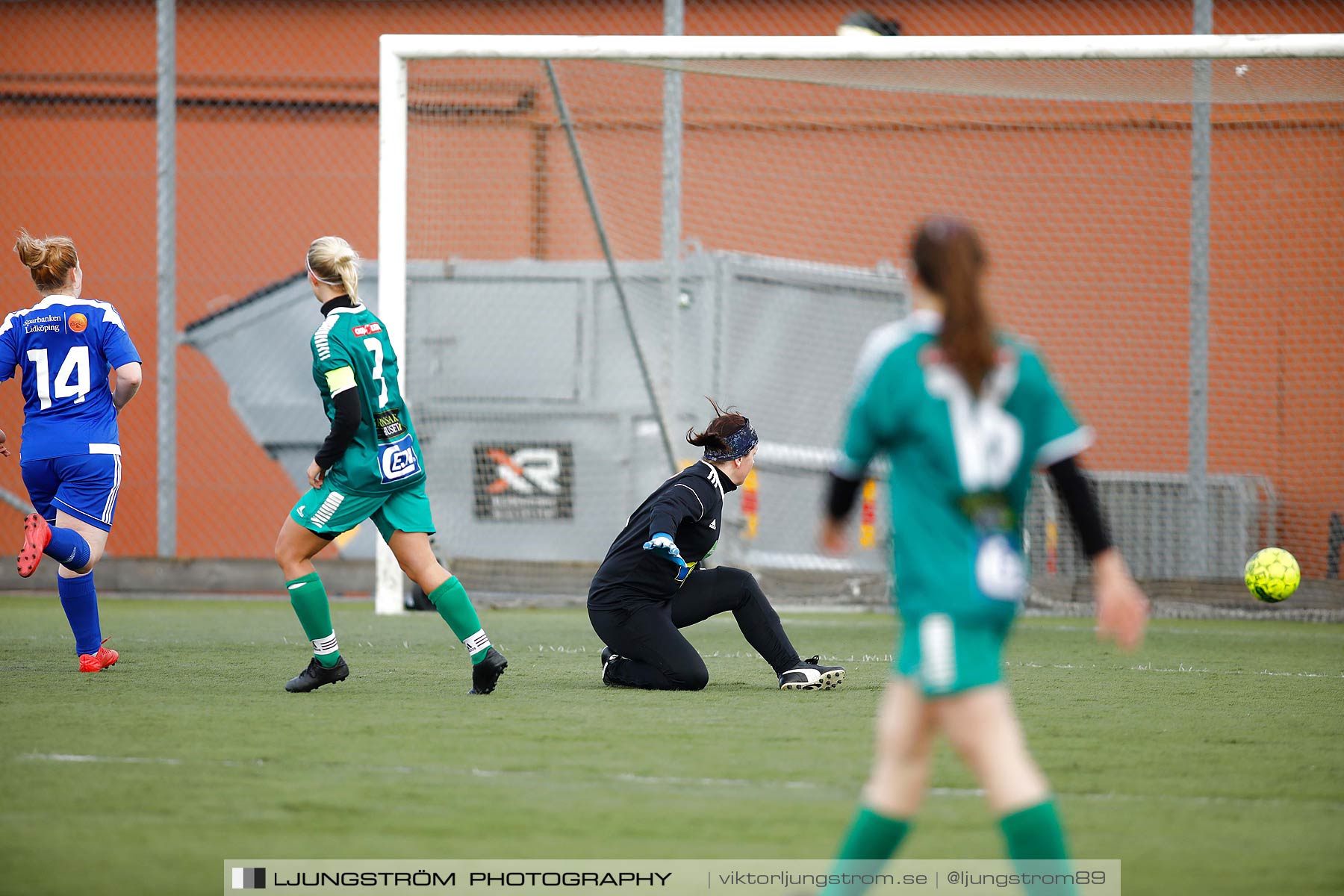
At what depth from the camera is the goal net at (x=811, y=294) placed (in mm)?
12562

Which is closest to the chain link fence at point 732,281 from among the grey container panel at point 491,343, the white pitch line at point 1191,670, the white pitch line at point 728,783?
the grey container panel at point 491,343

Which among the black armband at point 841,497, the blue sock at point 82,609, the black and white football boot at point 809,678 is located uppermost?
the black armband at point 841,497

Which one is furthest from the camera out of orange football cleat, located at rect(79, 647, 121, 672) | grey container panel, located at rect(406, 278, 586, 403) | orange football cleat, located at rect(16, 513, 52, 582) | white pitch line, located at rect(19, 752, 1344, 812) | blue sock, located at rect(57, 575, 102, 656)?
grey container panel, located at rect(406, 278, 586, 403)

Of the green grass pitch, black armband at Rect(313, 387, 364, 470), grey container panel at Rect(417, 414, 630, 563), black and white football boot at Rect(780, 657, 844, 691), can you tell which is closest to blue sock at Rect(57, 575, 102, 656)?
the green grass pitch

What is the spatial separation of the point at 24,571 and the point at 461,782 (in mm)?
2933

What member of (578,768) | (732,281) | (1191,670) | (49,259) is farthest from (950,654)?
(732,281)

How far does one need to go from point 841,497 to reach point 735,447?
358cm

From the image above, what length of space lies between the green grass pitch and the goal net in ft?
15.9

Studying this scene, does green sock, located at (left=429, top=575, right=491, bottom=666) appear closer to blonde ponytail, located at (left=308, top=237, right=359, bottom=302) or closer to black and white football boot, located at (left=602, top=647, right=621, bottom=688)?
black and white football boot, located at (left=602, top=647, right=621, bottom=688)

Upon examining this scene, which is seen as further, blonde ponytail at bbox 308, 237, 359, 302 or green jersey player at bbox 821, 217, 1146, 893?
blonde ponytail at bbox 308, 237, 359, 302

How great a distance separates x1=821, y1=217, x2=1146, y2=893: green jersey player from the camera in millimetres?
2947

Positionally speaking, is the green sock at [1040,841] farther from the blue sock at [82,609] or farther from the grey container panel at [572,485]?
the grey container panel at [572,485]

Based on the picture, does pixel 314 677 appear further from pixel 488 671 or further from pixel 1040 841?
pixel 1040 841

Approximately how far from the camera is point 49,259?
683cm
